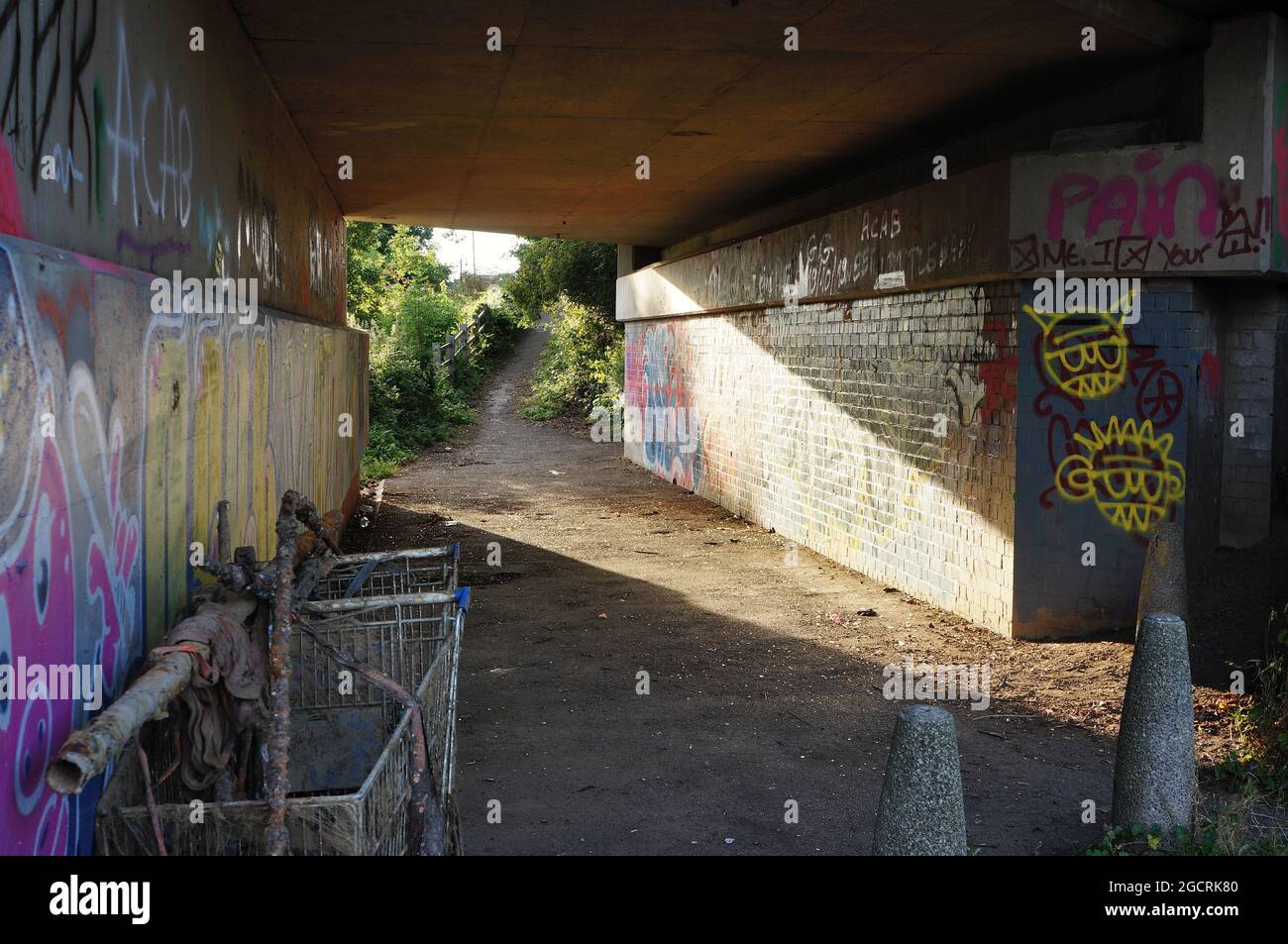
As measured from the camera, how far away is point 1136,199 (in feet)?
25.1

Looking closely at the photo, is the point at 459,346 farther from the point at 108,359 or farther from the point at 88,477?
the point at 88,477

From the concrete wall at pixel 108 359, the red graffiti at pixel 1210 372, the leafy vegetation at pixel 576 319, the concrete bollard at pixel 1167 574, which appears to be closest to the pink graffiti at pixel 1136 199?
the red graffiti at pixel 1210 372

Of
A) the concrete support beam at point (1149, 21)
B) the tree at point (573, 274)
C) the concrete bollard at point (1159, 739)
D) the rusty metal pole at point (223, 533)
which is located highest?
the tree at point (573, 274)

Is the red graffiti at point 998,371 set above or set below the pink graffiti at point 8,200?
below

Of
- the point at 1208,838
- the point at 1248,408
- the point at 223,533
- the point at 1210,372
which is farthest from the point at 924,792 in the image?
the point at 1248,408

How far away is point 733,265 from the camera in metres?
14.4

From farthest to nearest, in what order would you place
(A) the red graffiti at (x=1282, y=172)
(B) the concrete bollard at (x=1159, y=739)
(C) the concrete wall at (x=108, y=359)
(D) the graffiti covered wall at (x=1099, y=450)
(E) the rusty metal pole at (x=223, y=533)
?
1. (D) the graffiti covered wall at (x=1099, y=450)
2. (A) the red graffiti at (x=1282, y=172)
3. (B) the concrete bollard at (x=1159, y=739)
4. (E) the rusty metal pole at (x=223, y=533)
5. (C) the concrete wall at (x=108, y=359)

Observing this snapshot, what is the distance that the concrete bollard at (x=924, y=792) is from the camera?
3.99 meters

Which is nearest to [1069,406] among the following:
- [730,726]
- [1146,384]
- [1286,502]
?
[1146,384]

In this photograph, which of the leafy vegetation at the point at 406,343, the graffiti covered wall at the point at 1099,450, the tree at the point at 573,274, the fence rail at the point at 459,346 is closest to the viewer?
the graffiti covered wall at the point at 1099,450

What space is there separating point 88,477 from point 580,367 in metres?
25.7

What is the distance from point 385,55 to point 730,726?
5.04m

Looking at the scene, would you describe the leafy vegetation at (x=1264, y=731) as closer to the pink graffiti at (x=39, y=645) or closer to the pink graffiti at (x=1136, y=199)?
the pink graffiti at (x=1136, y=199)
